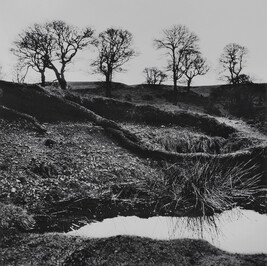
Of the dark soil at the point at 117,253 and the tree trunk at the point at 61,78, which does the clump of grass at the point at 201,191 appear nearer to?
the dark soil at the point at 117,253

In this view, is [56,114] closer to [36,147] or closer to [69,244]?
[36,147]

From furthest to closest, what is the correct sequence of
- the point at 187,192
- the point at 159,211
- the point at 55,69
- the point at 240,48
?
the point at 240,48, the point at 55,69, the point at 187,192, the point at 159,211

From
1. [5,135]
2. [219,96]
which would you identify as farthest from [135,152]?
[219,96]

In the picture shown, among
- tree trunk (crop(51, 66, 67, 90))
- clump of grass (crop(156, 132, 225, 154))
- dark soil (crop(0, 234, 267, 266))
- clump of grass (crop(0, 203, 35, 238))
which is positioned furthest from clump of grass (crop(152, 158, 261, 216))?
tree trunk (crop(51, 66, 67, 90))

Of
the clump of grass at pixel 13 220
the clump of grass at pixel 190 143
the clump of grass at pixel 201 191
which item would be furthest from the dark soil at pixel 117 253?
the clump of grass at pixel 190 143

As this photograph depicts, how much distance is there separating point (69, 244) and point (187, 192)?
306cm

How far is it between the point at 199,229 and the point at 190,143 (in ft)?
18.2

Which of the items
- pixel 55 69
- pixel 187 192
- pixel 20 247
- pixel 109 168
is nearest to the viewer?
pixel 20 247

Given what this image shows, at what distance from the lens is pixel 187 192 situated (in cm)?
650

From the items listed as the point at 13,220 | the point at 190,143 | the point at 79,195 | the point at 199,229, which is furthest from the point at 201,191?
the point at 190,143

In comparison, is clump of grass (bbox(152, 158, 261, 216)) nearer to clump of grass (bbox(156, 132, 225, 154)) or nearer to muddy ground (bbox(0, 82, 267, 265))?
muddy ground (bbox(0, 82, 267, 265))

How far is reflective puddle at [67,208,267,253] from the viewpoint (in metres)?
4.59

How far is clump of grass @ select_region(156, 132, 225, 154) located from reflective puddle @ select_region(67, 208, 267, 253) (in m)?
4.38

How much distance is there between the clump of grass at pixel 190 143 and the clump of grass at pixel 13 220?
5.72 m
